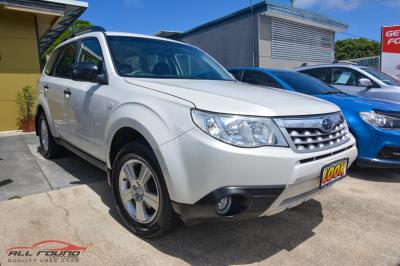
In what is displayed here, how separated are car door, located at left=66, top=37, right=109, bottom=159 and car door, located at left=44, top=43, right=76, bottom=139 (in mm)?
179

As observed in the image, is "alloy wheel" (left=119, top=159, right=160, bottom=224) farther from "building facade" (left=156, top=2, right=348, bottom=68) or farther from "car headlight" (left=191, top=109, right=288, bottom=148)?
"building facade" (left=156, top=2, right=348, bottom=68)

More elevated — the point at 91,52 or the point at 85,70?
the point at 91,52

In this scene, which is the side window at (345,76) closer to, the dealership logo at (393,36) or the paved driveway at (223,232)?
the paved driveway at (223,232)

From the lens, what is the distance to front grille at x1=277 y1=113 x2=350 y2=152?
227 cm

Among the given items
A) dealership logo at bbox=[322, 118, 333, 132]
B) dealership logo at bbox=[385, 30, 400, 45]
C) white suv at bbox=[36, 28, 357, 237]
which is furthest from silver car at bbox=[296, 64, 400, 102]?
dealership logo at bbox=[385, 30, 400, 45]

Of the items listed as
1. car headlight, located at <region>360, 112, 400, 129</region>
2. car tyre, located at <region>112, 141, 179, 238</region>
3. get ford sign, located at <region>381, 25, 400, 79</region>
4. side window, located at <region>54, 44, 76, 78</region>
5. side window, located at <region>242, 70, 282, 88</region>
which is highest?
get ford sign, located at <region>381, 25, 400, 79</region>

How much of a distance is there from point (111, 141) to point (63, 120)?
1.40 meters

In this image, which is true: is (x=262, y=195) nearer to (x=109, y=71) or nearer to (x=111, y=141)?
(x=111, y=141)

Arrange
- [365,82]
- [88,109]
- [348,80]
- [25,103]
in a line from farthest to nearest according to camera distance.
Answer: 1. [25,103]
2. [348,80]
3. [365,82]
4. [88,109]

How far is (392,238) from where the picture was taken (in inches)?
111

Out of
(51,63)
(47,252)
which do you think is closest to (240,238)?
(47,252)

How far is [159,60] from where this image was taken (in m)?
3.44

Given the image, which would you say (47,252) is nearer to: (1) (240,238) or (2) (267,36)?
(1) (240,238)

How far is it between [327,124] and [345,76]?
4.85 meters
